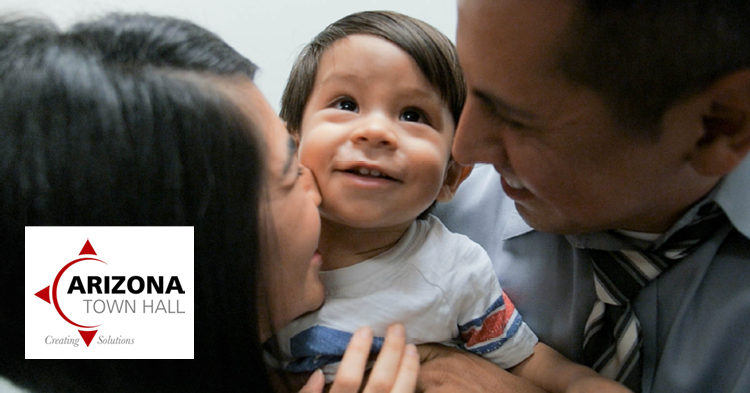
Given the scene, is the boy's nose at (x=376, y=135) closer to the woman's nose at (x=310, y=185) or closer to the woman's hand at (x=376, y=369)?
the woman's nose at (x=310, y=185)

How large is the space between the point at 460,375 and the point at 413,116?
0.50 m

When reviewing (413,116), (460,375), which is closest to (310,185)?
(413,116)

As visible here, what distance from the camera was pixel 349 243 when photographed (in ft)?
3.41

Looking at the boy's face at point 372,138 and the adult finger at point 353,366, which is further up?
the boy's face at point 372,138

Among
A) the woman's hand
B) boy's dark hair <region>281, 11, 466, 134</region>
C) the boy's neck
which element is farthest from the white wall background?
the woman's hand

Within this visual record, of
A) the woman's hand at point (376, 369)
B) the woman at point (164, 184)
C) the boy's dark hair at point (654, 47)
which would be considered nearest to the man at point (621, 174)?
the boy's dark hair at point (654, 47)

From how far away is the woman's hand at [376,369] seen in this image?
89cm

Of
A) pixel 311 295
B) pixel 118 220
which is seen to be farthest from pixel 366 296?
pixel 118 220

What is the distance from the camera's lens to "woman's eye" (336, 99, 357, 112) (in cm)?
100

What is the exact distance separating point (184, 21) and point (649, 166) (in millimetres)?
751

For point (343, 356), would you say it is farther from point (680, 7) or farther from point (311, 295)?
point (680, 7)

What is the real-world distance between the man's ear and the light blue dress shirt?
3.7 inches

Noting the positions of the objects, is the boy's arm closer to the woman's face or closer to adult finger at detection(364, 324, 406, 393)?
adult finger at detection(364, 324, 406, 393)

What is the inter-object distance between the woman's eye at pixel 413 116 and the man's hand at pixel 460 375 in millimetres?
442
